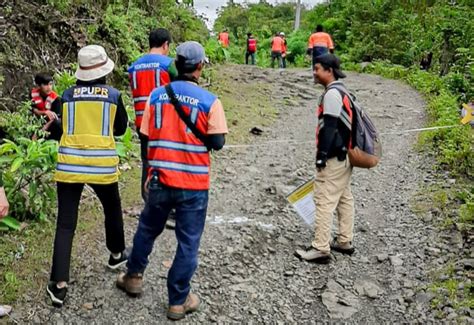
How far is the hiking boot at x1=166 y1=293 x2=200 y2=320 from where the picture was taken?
3.92 meters

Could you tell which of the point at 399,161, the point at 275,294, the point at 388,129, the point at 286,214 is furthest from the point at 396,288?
the point at 388,129

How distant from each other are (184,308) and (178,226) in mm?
678

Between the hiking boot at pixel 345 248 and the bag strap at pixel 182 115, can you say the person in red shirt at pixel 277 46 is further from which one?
the bag strap at pixel 182 115

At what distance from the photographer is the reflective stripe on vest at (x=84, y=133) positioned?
12.7 feet

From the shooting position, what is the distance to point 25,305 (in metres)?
3.97

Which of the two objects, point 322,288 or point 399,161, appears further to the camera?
point 399,161

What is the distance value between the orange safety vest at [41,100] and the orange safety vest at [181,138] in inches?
130

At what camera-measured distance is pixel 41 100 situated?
6.46m

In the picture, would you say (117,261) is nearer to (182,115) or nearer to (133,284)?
(133,284)

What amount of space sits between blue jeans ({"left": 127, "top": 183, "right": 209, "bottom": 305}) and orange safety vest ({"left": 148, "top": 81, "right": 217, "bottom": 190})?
0.09 metres

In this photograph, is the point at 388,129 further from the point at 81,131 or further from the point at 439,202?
the point at 81,131

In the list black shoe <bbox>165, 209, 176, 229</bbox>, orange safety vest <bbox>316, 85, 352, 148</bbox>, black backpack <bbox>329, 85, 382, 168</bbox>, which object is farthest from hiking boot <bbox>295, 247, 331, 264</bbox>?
black shoe <bbox>165, 209, 176, 229</bbox>

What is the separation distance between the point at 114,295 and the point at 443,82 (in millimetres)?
12717

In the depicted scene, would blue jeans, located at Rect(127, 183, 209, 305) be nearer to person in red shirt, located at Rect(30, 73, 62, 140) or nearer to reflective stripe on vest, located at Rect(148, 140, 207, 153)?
reflective stripe on vest, located at Rect(148, 140, 207, 153)
